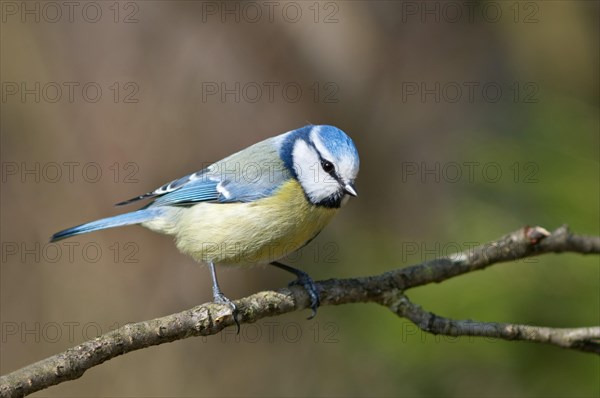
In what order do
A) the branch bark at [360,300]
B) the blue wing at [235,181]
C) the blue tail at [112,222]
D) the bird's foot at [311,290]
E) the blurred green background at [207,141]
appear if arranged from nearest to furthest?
the branch bark at [360,300], the bird's foot at [311,290], the blue wing at [235,181], the blue tail at [112,222], the blurred green background at [207,141]

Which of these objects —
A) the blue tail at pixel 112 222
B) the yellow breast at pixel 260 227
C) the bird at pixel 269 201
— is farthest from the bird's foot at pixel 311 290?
the blue tail at pixel 112 222

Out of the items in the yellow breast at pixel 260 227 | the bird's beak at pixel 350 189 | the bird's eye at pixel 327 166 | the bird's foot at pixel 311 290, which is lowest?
the bird's foot at pixel 311 290

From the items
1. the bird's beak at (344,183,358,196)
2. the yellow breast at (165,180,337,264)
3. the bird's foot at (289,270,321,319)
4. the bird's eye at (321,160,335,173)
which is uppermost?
the bird's eye at (321,160,335,173)

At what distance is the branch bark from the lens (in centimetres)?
132

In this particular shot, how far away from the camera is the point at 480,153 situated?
2770 mm

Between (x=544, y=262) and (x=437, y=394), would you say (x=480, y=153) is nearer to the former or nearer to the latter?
(x=544, y=262)

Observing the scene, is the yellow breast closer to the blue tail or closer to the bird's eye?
the bird's eye

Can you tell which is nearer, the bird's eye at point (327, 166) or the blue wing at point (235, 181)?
the bird's eye at point (327, 166)

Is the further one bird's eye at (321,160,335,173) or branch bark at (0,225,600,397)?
bird's eye at (321,160,335,173)

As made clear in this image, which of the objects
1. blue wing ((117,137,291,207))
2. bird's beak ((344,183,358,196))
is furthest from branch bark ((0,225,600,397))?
blue wing ((117,137,291,207))

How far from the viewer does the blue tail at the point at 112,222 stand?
242cm

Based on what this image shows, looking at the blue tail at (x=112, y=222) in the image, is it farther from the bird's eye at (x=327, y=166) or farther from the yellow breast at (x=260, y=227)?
the bird's eye at (x=327, y=166)

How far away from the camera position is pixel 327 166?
86.0 inches

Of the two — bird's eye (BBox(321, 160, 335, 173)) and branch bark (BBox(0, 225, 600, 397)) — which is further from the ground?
bird's eye (BBox(321, 160, 335, 173))
